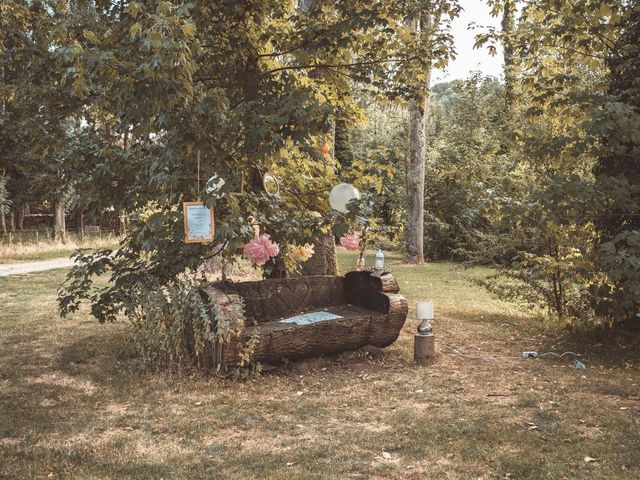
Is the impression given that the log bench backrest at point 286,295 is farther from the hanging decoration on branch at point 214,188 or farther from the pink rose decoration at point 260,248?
the hanging decoration on branch at point 214,188

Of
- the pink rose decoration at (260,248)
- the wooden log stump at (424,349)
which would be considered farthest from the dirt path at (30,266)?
the wooden log stump at (424,349)

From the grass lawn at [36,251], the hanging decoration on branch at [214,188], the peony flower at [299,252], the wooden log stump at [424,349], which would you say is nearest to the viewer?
the hanging decoration on branch at [214,188]

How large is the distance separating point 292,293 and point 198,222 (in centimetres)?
203

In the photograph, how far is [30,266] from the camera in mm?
16438

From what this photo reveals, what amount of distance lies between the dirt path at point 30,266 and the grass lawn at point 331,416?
26.8 feet

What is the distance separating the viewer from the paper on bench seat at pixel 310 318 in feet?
20.7

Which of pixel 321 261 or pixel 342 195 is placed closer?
pixel 342 195

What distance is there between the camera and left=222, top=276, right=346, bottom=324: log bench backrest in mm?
6711

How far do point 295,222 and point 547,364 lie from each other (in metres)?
3.05

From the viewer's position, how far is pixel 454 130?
24.4 m

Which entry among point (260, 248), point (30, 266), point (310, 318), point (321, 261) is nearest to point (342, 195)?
point (260, 248)

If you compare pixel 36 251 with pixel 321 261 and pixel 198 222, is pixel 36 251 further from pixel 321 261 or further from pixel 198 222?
pixel 198 222

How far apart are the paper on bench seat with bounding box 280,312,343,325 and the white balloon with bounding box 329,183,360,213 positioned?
1195 millimetres

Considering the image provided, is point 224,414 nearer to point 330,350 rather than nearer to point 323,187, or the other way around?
point 330,350
